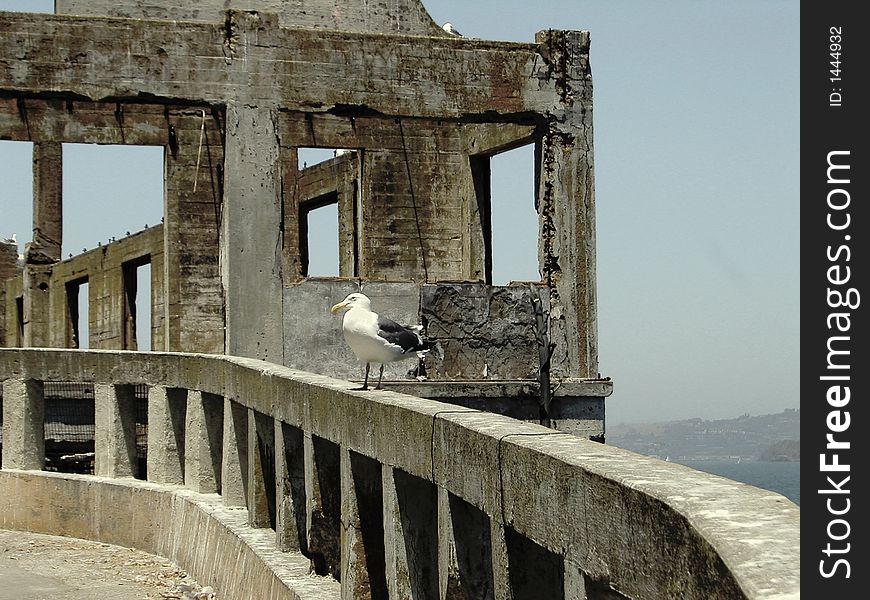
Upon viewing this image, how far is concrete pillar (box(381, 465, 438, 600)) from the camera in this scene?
5.41m

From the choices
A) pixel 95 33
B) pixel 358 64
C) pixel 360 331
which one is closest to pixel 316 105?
pixel 358 64

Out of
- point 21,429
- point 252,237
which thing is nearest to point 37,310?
point 252,237

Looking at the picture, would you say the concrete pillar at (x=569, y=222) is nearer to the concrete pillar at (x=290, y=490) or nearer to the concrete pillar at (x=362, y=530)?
the concrete pillar at (x=290, y=490)

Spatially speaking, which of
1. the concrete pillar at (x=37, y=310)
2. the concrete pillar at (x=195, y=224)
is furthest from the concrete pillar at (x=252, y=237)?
the concrete pillar at (x=37, y=310)

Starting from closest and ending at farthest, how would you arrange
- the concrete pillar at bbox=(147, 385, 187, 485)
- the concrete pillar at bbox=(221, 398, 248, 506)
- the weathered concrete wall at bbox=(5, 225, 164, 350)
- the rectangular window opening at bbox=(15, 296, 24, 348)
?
the concrete pillar at bbox=(221, 398, 248, 506)
the concrete pillar at bbox=(147, 385, 187, 485)
the weathered concrete wall at bbox=(5, 225, 164, 350)
the rectangular window opening at bbox=(15, 296, 24, 348)

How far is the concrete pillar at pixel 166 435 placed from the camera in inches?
404

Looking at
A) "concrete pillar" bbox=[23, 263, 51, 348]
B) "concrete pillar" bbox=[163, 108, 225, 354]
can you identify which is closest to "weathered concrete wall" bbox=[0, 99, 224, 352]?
"concrete pillar" bbox=[163, 108, 225, 354]

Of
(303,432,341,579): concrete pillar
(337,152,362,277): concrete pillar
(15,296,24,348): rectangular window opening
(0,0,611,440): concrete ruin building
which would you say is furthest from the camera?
(15,296,24,348): rectangular window opening

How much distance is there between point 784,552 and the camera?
284 cm

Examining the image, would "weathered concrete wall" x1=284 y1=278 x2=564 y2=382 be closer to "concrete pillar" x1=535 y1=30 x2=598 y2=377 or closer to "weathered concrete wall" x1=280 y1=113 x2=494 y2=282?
"concrete pillar" x1=535 y1=30 x2=598 y2=377

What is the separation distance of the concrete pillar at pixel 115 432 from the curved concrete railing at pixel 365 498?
0.02m

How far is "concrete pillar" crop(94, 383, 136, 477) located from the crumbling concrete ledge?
17cm

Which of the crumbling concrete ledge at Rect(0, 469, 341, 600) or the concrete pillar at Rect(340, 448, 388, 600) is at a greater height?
the concrete pillar at Rect(340, 448, 388, 600)

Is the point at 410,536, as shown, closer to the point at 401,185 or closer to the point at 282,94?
the point at 282,94
